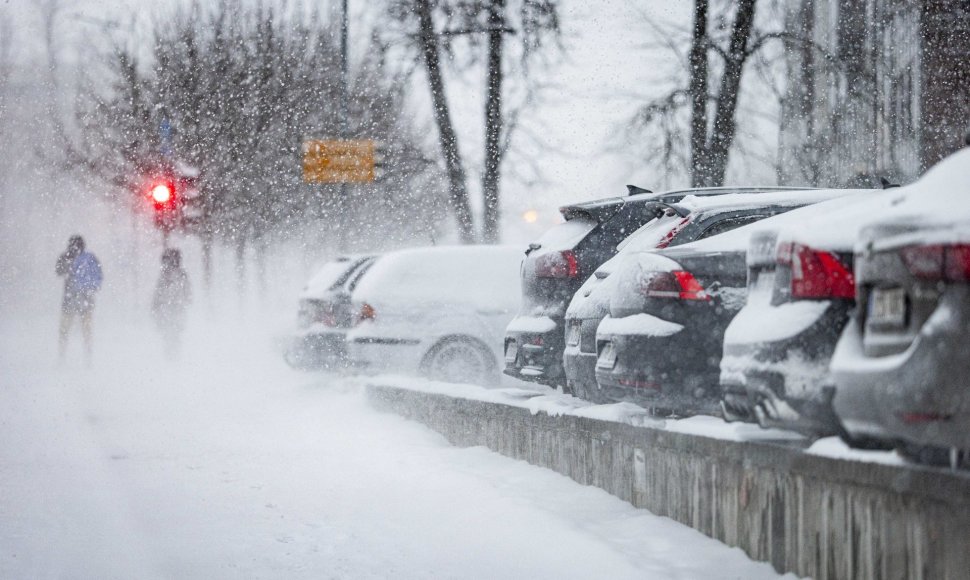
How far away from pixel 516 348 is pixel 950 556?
243 inches

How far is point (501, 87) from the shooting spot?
22859mm

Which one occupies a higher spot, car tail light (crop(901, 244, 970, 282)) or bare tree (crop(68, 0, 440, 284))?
bare tree (crop(68, 0, 440, 284))

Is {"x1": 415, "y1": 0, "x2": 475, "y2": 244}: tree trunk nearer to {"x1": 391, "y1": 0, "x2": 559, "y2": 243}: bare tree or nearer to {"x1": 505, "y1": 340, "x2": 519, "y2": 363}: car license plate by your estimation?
{"x1": 391, "y1": 0, "x2": 559, "y2": 243}: bare tree

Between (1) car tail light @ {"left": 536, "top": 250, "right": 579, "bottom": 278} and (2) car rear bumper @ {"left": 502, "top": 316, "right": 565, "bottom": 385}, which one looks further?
(2) car rear bumper @ {"left": 502, "top": 316, "right": 565, "bottom": 385}

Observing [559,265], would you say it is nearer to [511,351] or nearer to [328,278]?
[511,351]

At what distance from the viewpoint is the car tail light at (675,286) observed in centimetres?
703

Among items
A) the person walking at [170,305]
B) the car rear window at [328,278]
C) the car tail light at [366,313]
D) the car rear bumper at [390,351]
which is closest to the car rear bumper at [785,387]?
the car rear bumper at [390,351]

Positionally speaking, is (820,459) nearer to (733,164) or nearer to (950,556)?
(950,556)

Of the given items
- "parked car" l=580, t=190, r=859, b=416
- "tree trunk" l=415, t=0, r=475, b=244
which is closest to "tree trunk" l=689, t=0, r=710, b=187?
"tree trunk" l=415, t=0, r=475, b=244

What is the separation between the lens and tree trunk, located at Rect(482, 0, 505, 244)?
22312 millimetres

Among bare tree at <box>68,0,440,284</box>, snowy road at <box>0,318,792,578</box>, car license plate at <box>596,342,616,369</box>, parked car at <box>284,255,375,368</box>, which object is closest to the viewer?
snowy road at <box>0,318,792,578</box>

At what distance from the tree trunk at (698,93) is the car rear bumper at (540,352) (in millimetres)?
9441

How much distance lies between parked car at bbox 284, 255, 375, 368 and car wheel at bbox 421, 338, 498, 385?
5.08ft

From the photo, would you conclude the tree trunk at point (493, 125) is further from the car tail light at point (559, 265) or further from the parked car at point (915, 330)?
the parked car at point (915, 330)
